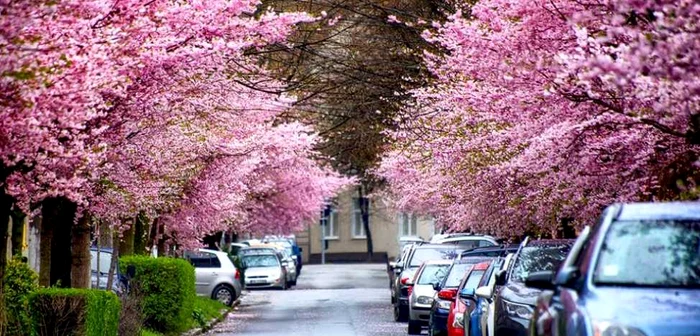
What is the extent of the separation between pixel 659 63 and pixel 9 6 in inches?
179

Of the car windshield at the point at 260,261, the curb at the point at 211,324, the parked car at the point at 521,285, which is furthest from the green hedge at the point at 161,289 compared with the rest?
the car windshield at the point at 260,261

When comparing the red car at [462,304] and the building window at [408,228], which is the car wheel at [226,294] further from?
the building window at [408,228]

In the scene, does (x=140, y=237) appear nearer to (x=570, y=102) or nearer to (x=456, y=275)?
(x=456, y=275)

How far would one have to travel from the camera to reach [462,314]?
749 inches

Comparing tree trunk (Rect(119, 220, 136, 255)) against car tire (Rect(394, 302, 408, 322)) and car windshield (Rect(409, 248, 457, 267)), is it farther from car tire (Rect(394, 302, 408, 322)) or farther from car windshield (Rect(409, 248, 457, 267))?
car windshield (Rect(409, 248, 457, 267))

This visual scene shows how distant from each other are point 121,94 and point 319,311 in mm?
23101

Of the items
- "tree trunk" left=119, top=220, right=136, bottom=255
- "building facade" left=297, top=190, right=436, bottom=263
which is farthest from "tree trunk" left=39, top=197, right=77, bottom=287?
"building facade" left=297, top=190, right=436, bottom=263

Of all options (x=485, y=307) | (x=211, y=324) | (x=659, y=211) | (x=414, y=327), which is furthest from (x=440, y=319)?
(x=659, y=211)

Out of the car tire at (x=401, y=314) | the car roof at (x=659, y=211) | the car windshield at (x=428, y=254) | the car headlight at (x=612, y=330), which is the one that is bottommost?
the car tire at (x=401, y=314)

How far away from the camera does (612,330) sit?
8.20 m

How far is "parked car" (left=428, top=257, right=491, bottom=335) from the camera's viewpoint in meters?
21.7

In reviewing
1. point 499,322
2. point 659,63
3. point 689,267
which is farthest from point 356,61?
point 689,267

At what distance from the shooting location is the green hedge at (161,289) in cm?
2530

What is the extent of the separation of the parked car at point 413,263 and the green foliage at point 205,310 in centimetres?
411
